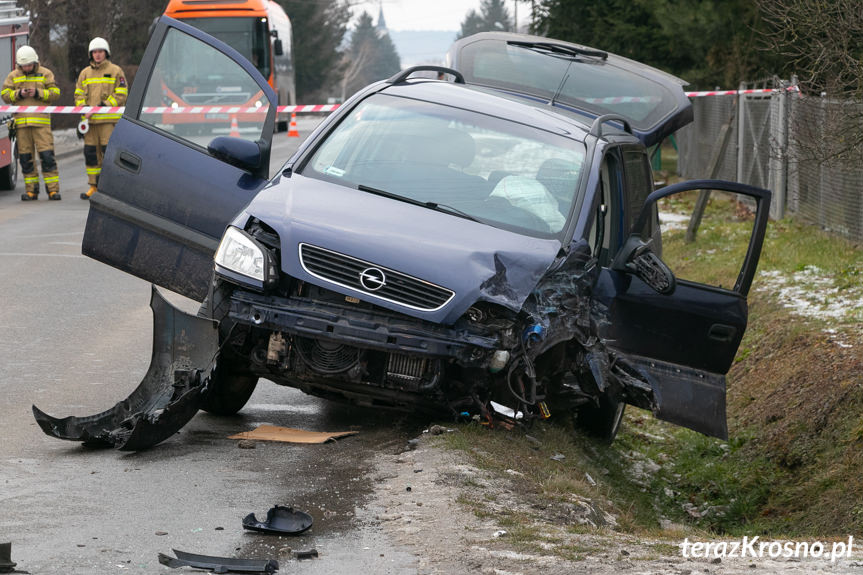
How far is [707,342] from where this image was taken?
6852 mm

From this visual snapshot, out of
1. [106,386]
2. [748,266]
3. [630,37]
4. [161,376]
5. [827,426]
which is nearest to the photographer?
[161,376]

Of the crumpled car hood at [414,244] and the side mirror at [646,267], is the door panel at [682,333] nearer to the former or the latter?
the side mirror at [646,267]

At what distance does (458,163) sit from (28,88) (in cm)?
1254

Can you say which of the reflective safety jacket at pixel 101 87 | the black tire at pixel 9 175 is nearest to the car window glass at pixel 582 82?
the reflective safety jacket at pixel 101 87

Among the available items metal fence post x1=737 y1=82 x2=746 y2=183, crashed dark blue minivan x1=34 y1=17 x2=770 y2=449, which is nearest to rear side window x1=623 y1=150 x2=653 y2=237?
crashed dark blue minivan x1=34 y1=17 x2=770 y2=449

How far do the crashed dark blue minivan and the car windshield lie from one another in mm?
12

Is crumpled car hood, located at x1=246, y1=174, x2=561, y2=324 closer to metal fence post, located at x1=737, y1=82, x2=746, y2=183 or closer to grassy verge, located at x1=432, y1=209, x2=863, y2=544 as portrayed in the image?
grassy verge, located at x1=432, y1=209, x2=863, y2=544

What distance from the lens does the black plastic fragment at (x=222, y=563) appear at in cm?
442

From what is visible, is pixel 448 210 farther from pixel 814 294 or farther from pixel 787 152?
pixel 814 294

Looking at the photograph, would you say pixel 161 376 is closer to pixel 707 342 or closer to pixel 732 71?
pixel 707 342

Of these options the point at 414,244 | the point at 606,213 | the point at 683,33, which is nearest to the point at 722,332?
the point at 606,213

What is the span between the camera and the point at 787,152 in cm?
1106

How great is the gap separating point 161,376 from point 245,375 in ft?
2.07

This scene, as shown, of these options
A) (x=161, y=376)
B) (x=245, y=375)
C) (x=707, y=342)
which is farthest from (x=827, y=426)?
(x=161, y=376)
